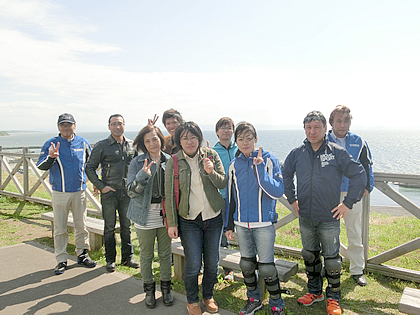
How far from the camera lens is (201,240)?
321cm

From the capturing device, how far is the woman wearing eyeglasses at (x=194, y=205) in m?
3.12

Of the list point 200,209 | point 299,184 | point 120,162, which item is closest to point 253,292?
point 200,209

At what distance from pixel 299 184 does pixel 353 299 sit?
151 centimetres

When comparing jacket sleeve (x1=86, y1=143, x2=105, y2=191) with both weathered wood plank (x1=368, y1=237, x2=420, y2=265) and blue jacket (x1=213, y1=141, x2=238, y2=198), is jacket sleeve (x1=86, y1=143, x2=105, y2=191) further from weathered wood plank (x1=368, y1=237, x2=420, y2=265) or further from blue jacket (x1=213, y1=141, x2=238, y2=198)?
weathered wood plank (x1=368, y1=237, x2=420, y2=265)

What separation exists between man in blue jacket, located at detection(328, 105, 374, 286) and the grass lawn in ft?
0.77

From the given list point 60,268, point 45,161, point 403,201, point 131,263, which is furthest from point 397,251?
point 45,161

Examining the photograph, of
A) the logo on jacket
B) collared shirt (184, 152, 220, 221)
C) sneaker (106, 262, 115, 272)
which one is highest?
the logo on jacket

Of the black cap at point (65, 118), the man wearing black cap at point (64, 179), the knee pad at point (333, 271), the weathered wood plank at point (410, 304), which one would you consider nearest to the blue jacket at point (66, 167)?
the man wearing black cap at point (64, 179)

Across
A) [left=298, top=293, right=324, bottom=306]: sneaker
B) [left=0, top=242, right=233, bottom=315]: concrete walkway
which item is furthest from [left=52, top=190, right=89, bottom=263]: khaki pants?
[left=298, top=293, right=324, bottom=306]: sneaker

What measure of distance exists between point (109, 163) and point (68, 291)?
175 cm

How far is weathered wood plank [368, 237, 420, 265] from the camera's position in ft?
12.3

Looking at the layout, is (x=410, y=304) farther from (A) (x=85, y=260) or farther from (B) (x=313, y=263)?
(A) (x=85, y=260)

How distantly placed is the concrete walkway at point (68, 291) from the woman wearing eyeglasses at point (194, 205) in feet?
1.73

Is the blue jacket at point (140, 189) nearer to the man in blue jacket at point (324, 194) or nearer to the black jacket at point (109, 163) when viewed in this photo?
the black jacket at point (109, 163)
